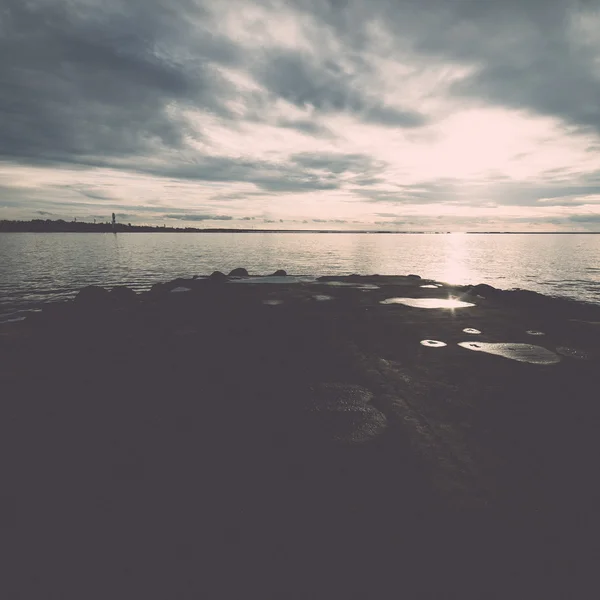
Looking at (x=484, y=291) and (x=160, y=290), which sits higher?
(x=484, y=291)

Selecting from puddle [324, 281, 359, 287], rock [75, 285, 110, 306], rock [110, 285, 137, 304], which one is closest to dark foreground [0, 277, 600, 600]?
rock [75, 285, 110, 306]

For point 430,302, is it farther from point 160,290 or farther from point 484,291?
point 160,290

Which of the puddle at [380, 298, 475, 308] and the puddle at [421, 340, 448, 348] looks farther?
the puddle at [380, 298, 475, 308]

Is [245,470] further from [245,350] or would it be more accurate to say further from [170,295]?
[170,295]

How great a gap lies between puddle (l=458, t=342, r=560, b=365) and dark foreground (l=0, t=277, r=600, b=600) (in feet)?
1.32

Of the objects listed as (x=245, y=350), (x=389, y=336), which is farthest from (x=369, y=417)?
(x=389, y=336)

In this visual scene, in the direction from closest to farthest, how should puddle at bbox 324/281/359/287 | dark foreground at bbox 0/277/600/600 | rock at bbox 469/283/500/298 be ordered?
dark foreground at bbox 0/277/600/600 < rock at bbox 469/283/500/298 < puddle at bbox 324/281/359/287

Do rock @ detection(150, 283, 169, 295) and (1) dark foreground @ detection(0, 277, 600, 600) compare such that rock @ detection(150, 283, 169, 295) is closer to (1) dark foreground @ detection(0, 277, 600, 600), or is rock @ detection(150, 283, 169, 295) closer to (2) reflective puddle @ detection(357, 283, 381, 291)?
(1) dark foreground @ detection(0, 277, 600, 600)

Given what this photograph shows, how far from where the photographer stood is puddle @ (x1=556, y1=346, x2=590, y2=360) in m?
11.0

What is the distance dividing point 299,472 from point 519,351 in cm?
957

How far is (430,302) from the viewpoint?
2106cm

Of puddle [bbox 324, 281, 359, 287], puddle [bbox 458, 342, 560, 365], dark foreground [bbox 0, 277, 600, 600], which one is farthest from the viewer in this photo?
puddle [bbox 324, 281, 359, 287]

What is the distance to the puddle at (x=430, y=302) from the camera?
20.0m

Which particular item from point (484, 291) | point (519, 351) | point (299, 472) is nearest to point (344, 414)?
point (299, 472)
